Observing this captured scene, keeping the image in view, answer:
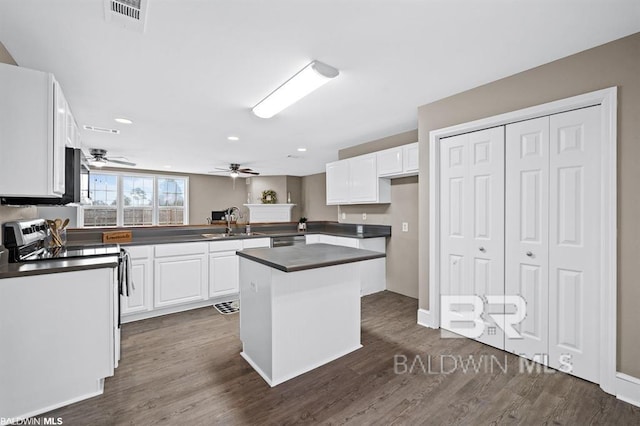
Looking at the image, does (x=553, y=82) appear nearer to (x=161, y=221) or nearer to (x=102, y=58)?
(x=102, y=58)

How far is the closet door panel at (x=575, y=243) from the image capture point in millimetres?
2010

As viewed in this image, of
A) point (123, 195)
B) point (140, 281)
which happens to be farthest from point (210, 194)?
point (140, 281)

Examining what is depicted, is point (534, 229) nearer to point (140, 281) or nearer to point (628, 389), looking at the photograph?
point (628, 389)

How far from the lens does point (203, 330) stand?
9.89ft

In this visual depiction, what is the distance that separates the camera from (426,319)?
303cm

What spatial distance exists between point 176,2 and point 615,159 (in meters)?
2.86

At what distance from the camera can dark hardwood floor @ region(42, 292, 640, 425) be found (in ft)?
5.65

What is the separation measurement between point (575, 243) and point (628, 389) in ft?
3.16

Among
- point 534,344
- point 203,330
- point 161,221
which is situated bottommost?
point 203,330

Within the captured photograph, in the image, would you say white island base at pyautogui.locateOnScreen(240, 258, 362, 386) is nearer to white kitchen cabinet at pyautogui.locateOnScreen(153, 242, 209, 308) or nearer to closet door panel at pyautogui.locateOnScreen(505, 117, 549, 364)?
closet door panel at pyautogui.locateOnScreen(505, 117, 549, 364)

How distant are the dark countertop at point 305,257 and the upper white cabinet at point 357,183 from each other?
1.74 metres

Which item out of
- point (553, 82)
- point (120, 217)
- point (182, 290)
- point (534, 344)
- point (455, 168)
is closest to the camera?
point (553, 82)

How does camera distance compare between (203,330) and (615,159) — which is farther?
(203,330)

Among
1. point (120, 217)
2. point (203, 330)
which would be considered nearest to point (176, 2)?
point (203, 330)
